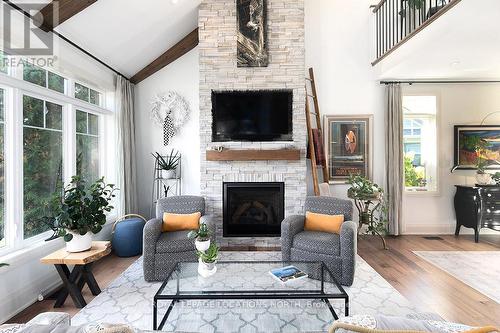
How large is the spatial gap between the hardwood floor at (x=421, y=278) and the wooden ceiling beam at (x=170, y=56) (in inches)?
120

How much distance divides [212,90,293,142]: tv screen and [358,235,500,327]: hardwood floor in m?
2.15

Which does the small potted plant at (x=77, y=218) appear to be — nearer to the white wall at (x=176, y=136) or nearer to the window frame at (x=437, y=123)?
the white wall at (x=176, y=136)

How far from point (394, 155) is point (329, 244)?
8.55 feet

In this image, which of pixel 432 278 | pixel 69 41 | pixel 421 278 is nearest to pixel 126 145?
pixel 69 41

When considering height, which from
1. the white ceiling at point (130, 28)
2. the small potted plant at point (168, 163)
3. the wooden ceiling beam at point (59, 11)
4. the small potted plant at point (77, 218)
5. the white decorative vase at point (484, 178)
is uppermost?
the white ceiling at point (130, 28)

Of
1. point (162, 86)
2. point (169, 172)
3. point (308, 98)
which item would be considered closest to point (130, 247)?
point (169, 172)

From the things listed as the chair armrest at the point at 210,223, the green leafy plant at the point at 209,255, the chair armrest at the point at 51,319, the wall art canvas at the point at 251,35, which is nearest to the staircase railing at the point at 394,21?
the wall art canvas at the point at 251,35

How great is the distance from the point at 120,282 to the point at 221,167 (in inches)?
78.8

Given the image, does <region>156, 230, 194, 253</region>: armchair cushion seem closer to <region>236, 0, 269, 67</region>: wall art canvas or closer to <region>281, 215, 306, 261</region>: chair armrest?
<region>281, 215, 306, 261</region>: chair armrest

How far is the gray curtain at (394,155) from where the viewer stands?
4.54 meters

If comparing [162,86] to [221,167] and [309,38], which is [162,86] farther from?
[309,38]

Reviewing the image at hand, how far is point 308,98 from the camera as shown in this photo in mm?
4672

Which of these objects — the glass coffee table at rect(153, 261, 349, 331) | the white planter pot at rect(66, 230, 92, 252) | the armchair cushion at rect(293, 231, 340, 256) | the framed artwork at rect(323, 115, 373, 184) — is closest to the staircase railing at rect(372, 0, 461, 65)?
the framed artwork at rect(323, 115, 373, 184)

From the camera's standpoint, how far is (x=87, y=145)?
3.91m
